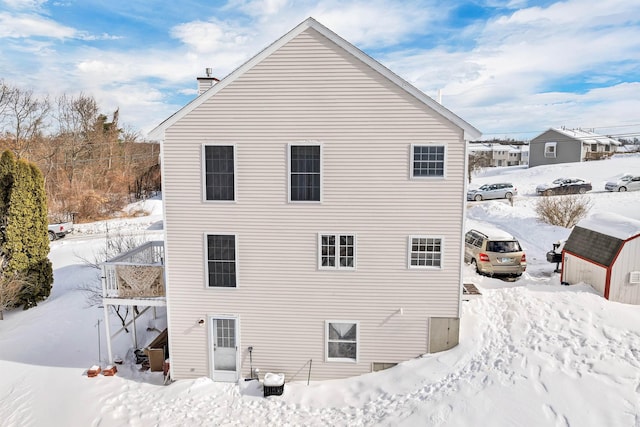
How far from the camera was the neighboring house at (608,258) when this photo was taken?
11266 millimetres

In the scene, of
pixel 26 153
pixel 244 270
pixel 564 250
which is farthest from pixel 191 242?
pixel 26 153

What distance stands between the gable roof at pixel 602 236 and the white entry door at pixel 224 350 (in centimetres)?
1177

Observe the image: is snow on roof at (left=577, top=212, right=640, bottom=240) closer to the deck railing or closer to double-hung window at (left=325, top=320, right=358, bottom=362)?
double-hung window at (left=325, top=320, right=358, bottom=362)

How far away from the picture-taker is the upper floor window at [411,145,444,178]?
33.8 feet

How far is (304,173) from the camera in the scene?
34.8ft

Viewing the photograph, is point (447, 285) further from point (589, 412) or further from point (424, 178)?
point (589, 412)

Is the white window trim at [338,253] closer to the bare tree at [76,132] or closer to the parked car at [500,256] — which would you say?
the parked car at [500,256]

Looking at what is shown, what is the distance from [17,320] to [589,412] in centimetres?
2011

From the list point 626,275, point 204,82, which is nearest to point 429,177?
point 626,275

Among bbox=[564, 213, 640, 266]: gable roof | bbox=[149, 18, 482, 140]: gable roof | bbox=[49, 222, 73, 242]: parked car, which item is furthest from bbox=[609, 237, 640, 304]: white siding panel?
bbox=[49, 222, 73, 242]: parked car

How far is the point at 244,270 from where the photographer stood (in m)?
11.0

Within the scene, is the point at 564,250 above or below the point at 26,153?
below

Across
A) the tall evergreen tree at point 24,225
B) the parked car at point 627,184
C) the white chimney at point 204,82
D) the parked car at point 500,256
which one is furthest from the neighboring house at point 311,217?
Answer: the parked car at point 627,184

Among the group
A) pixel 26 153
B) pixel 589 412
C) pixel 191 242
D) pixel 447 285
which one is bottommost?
pixel 589 412
